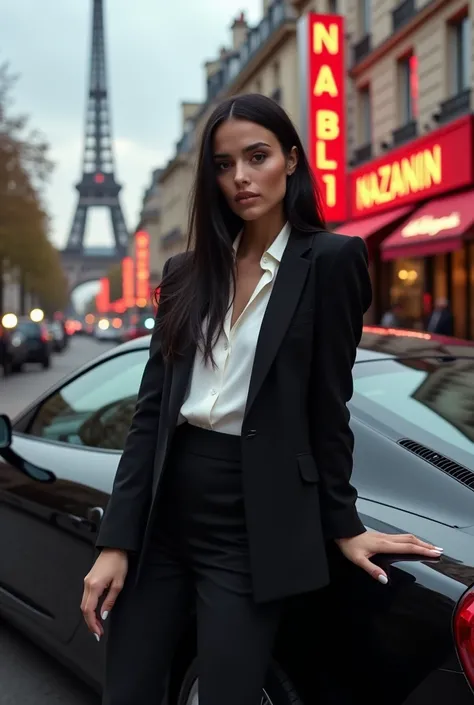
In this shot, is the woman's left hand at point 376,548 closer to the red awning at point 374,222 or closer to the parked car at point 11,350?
the red awning at point 374,222

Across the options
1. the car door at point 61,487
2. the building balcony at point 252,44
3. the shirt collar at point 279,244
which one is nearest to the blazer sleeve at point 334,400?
the shirt collar at point 279,244

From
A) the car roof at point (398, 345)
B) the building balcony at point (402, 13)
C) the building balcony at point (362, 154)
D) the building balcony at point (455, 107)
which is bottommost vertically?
the car roof at point (398, 345)

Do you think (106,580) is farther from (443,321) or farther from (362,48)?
(362,48)

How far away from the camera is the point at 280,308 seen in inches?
70.4

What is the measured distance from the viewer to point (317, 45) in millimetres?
19516

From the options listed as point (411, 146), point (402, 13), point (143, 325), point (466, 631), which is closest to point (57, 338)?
point (402, 13)

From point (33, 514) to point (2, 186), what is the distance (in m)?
28.5

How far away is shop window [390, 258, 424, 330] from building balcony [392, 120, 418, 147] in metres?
2.54

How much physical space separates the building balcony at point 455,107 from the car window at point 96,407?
1432 cm

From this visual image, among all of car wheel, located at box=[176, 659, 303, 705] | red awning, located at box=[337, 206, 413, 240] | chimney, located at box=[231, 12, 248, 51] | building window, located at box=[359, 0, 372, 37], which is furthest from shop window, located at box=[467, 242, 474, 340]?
chimney, located at box=[231, 12, 248, 51]

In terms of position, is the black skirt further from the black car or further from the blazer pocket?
the black car

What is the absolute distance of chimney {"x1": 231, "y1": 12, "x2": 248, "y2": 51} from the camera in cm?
4581

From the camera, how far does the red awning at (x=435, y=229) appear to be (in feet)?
47.9

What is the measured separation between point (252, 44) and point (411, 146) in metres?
20.9
